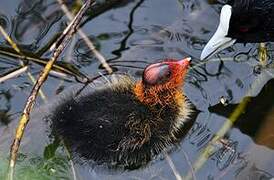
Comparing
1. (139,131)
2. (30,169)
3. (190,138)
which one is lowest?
(190,138)

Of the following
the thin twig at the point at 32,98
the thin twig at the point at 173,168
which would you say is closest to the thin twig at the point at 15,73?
the thin twig at the point at 32,98

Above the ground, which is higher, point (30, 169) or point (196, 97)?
point (30, 169)

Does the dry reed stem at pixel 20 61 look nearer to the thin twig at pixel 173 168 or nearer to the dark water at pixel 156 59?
the dark water at pixel 156 59

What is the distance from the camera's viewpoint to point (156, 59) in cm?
310

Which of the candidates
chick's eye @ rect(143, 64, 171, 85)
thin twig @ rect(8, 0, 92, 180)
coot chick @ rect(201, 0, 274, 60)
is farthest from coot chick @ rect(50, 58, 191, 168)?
coot chick @ rect(201, 0, 274, 60)

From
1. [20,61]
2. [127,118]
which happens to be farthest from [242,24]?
[20,61]

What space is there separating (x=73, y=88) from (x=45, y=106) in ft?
0.47

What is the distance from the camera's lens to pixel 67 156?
2.78m

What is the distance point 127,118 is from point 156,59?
0.46 meters

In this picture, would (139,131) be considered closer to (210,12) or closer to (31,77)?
(31,77)

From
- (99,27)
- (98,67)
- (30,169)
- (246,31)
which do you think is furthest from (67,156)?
(246,31)

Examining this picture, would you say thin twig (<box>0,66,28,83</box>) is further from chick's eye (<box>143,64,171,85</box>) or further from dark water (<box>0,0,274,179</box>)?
chick's eye (<box>143,64,171,85</box>)

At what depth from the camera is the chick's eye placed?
2.69m

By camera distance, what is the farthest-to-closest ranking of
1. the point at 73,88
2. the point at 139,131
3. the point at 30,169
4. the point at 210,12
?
the point at 210,12 → the point at 73,88 → the point at 139,131 → the point at 30,169
